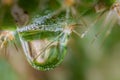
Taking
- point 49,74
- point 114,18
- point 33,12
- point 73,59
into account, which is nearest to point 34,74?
point 49,74

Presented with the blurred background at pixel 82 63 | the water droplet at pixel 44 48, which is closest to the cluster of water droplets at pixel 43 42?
the water droplet at pixel 44 48

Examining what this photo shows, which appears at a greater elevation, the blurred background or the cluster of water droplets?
the blurred background

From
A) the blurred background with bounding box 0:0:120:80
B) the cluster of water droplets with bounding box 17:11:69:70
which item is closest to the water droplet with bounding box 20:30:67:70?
the cluster of water droplets with bounding box 17:11:69:70

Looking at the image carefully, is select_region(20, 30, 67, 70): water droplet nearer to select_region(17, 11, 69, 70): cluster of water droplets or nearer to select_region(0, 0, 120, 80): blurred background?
select_region(17, 11, 69, 70): cluster of water droplets

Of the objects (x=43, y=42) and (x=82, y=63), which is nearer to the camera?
(x=43, y=42)

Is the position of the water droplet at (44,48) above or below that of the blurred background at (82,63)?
below

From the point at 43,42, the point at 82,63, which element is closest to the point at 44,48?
the point at 43,42

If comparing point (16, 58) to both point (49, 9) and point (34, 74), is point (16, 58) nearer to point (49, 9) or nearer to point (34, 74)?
point (34, 74)

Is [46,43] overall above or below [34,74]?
below

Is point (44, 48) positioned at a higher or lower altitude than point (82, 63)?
lower

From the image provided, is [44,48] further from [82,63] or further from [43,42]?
[82,63]

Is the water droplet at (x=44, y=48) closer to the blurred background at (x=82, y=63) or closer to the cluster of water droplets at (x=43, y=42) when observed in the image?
the cluster of water droplets at (x=43, y=42)
